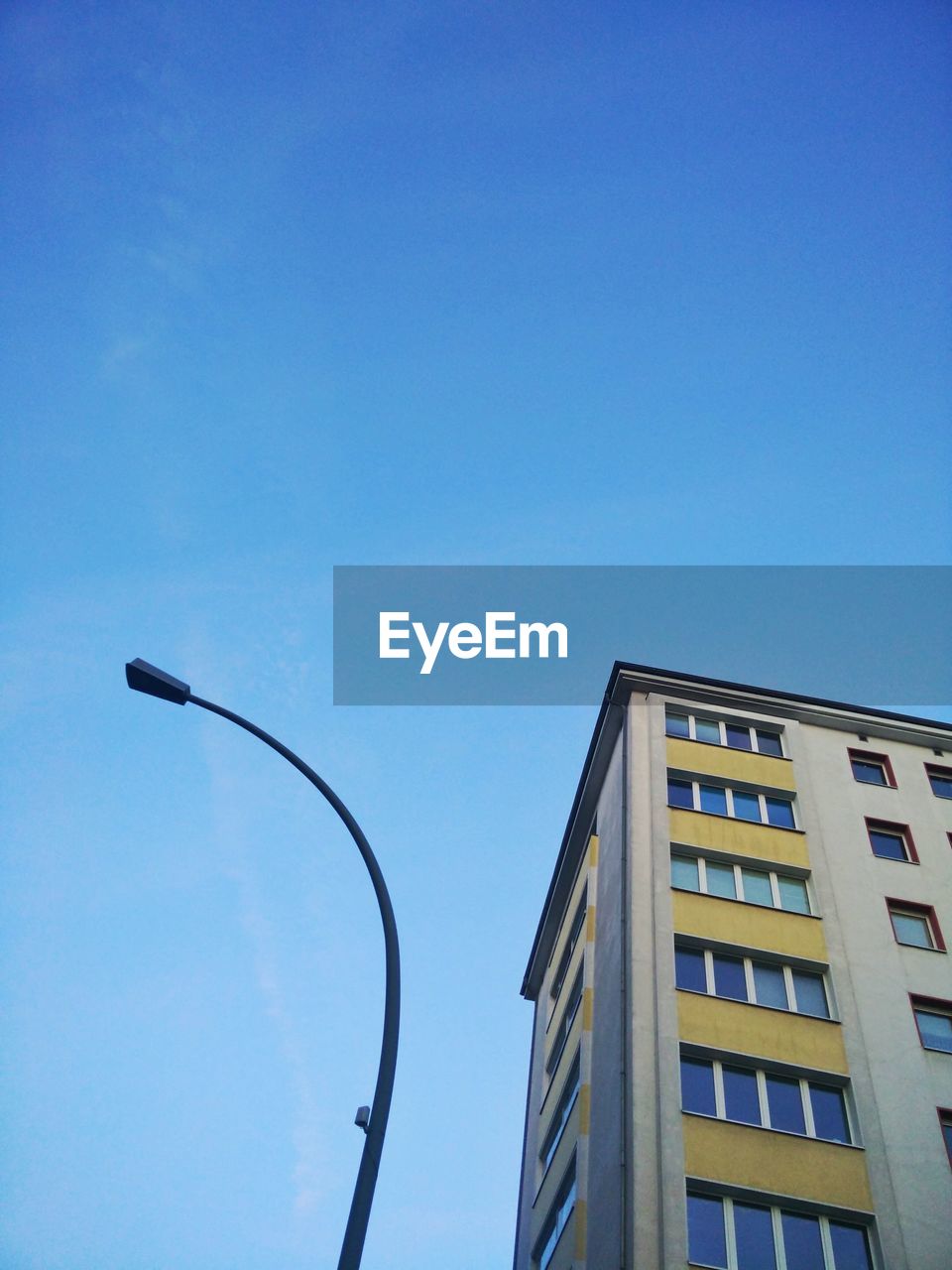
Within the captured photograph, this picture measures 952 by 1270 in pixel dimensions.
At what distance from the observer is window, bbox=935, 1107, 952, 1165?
831 inches

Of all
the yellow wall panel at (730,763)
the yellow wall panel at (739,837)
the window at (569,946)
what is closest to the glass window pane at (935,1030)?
the yellow wall panel at (739,837)

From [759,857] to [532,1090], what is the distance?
1327cm

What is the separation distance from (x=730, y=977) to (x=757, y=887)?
3065 mm

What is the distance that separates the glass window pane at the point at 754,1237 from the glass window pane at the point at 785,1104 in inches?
71.1

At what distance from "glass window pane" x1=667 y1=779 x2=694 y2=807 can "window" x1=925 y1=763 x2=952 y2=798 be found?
25.4 feet

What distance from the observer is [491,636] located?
2494cm

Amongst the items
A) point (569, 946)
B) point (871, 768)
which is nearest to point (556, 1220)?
point (569, 946)

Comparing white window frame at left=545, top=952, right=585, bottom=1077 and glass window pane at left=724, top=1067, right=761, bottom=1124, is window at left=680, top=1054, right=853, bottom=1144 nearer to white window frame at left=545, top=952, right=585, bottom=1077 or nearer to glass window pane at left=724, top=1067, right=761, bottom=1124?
glass window pane at left=724, top=1067, right=761, bottom=1124

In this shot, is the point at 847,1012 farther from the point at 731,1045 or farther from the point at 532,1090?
the point at 532,1090

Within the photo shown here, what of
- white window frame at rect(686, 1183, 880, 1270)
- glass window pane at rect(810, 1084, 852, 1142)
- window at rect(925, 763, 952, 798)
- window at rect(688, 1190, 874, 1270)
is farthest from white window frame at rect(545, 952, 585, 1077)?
window at rect(925, 763, 952, 798)

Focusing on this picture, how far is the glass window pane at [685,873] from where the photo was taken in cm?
2634

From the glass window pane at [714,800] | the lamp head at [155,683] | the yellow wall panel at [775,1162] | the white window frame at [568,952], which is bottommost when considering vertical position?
the lamp head at [155,683]

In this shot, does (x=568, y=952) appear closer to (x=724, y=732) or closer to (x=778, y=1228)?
(x=724, y=732)

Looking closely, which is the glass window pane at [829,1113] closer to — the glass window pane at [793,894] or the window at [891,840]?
the glass window pane at [793,894]
